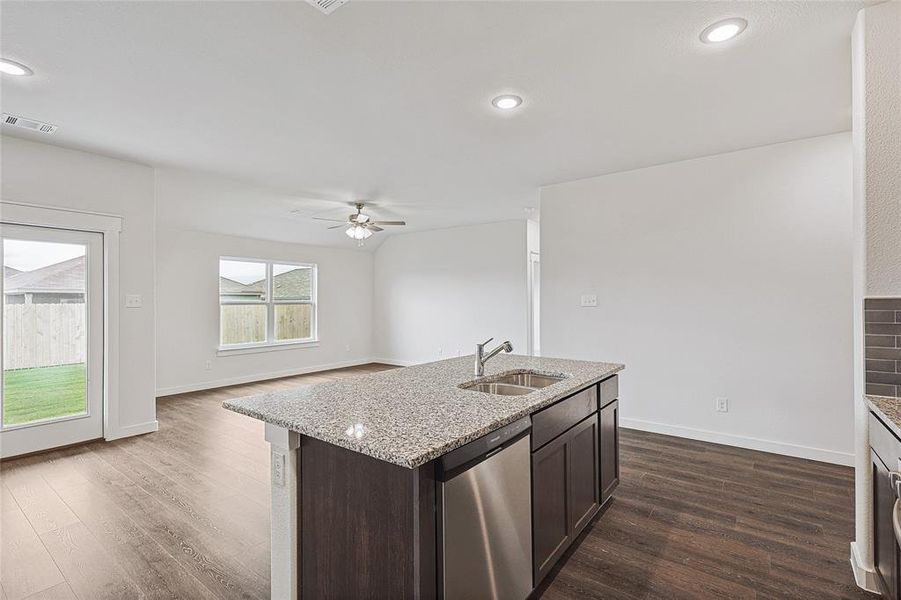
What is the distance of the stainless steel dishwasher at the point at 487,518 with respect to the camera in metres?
1.38

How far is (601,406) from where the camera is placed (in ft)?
8.29

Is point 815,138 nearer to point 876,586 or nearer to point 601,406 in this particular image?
point 601,406

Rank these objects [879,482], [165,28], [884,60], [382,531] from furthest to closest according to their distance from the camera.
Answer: [165,28] → [884,60] → [879,482] → [382,531]

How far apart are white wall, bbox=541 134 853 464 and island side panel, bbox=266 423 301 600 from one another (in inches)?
138

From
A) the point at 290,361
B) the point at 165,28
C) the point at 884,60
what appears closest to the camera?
the point at 884,60

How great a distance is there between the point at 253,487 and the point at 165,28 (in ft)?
9.19

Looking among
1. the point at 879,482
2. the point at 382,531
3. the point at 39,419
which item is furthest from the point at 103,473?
the point at 879,482

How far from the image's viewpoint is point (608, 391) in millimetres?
2633

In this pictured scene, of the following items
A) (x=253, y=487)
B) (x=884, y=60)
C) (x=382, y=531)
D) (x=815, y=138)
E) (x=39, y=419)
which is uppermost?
(x=815, y=138)

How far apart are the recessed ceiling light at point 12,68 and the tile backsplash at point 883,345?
175 inches

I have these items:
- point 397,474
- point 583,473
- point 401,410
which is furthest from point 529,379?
point 397,474

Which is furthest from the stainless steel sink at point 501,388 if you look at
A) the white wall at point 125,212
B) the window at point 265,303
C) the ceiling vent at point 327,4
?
the window at point 265,303

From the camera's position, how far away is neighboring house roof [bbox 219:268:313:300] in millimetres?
6677

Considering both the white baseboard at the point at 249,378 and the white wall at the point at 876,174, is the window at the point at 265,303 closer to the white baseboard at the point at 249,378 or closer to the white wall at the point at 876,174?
the white baseboard at the point at 249,378
